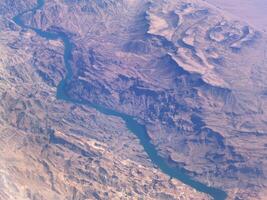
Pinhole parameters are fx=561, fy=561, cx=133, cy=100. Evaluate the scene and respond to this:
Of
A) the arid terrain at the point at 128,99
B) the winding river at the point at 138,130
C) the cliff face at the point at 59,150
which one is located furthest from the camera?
the winding river at the point at 138,130

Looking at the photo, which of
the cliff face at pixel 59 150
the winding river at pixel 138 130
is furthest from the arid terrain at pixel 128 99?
the winding river at pixel 138 130

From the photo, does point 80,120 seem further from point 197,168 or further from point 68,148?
point 197,168

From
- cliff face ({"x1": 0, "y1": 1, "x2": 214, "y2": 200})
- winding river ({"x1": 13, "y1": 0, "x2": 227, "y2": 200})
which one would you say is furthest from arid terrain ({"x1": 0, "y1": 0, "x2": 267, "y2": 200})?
winding river ({"x1": 13, "y1": 0, "x2": 227, "y2": 200})

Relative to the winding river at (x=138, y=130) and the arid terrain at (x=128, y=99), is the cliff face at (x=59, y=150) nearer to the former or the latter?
the arid terrain at (x=128, y=99)

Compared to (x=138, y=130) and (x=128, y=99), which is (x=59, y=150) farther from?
(x=128, y=99)

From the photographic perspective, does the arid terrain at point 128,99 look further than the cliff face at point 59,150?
Yes

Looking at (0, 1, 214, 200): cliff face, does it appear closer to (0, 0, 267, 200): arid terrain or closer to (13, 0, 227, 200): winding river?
(0, 0, 267, 200): arid terrain
